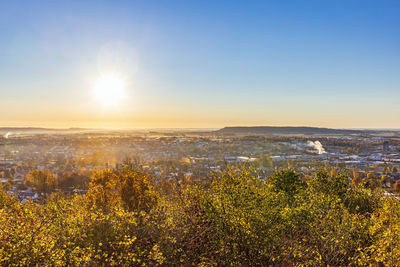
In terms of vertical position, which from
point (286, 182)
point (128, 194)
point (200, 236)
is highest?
point (200, 236)

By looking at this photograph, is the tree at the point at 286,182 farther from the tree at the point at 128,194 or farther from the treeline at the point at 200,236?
the tree at the point at 128,194

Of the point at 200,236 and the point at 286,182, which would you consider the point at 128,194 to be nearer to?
the point at 200,236

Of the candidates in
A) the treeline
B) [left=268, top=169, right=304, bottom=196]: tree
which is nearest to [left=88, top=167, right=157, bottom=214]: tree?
the treeline

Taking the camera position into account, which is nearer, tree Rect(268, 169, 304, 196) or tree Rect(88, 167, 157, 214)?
tree Rect(88, 167, 157, 214)

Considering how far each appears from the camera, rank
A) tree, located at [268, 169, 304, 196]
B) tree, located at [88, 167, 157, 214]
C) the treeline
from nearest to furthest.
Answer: the treeline → tree, located at [88, 167, 157, 214] → tree, located at [268, 169, 304, 196]

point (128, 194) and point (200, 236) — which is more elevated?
point (200, 236)

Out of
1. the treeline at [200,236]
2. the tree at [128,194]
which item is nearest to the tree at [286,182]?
the treeline at [200,236]

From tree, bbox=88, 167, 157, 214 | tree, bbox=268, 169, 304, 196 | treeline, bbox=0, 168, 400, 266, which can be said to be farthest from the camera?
tree, bbox=268, 169, 304, 196

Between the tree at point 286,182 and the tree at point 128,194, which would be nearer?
the tree at point 128,194

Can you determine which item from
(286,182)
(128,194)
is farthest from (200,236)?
(286,182)

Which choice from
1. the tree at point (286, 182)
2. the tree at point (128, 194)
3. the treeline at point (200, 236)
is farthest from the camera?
the tree at point (286, 182)

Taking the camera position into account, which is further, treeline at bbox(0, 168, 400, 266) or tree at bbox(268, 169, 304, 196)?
tree at bbox(268, 169, 304, 196)

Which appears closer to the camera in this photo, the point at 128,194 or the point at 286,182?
the point at 128,194

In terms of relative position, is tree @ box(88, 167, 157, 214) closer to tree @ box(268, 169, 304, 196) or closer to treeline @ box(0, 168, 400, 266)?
treeline @ box(0, 168, 400, 266)
